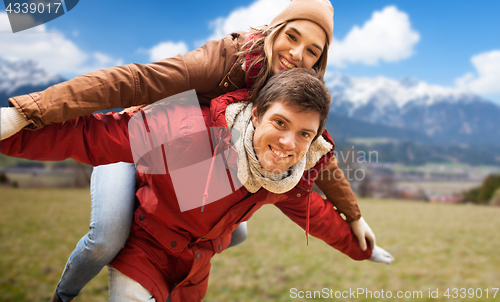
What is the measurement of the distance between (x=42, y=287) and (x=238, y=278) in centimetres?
322

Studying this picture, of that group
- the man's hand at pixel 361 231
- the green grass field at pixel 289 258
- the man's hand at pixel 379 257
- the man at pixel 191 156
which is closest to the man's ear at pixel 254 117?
the man at pixel 191 156

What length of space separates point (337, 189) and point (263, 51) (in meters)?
0.81

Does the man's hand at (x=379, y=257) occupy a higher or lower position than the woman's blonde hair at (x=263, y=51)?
lower

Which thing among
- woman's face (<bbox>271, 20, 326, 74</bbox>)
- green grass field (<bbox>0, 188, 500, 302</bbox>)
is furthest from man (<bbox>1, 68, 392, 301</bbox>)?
green grass field (<bbox>0, 188, 500, 302</bbox>)

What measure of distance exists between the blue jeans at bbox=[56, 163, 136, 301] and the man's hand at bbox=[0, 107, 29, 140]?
0.56m

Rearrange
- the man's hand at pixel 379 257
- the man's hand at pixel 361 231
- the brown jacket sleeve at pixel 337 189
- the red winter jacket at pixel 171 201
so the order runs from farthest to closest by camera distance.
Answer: the man's hand at pixel 379 257
the man's hand at pixel 361 231
the brown jacket sleeve at pixel 337 189
the red winter jacket at pixel 171 201

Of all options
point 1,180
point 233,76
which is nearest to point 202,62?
point 233,76

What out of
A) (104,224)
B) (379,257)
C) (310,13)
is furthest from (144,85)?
(379,257)

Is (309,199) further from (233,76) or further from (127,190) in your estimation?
(127,190)

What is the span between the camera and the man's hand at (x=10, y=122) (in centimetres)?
83

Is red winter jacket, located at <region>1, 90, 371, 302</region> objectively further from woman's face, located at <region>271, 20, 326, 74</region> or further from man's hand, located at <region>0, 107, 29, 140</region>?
woman's face, located at <region>271, 20, 326, 74</region>

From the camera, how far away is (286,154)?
118cm

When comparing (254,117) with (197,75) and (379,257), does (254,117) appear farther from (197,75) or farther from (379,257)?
(379,257)

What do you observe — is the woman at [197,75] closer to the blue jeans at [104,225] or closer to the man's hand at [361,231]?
the blue jeans at [104,225]
